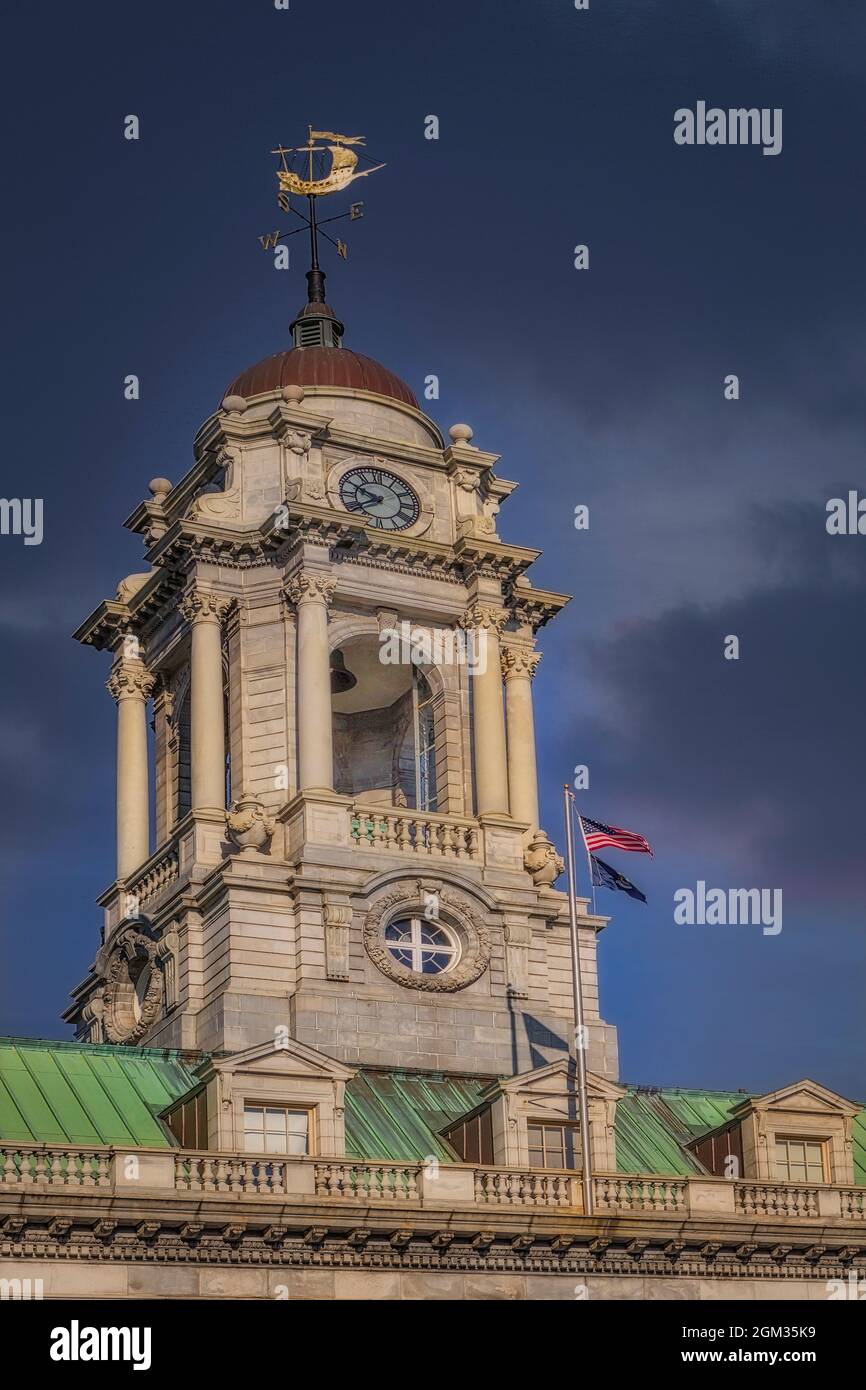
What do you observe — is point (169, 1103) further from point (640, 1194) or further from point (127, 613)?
point (127, 613)

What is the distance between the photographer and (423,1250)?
59.2m

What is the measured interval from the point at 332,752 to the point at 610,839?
1102cm

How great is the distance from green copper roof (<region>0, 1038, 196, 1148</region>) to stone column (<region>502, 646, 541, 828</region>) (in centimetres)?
1346

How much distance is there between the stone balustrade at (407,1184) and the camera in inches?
2228

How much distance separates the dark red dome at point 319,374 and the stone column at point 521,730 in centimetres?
849

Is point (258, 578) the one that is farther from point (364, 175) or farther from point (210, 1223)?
point (210, 1223)

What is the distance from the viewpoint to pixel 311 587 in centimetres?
7300

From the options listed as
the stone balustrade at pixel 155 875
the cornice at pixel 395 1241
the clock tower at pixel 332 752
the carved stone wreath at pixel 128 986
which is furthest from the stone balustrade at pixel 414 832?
the cornice at pixel 395 1241

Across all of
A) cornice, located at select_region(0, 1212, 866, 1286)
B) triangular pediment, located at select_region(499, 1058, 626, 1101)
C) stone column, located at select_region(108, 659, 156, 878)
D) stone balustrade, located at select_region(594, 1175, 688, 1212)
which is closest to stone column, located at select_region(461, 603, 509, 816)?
stone column, located at select_region(108, 659, 156, 878)

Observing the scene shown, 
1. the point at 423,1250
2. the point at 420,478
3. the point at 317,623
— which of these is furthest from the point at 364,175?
the point at 423,1250

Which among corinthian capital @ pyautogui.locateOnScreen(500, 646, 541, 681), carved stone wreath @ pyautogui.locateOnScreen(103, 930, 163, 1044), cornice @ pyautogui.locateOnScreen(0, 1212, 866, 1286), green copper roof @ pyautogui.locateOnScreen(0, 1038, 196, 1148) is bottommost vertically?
cornice @ pyautogui.locateOnScreen(0, 1212, 866, 1286)

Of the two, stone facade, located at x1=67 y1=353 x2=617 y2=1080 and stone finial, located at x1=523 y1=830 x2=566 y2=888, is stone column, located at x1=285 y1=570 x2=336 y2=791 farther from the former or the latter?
stone finial, located at x1=523 y1=830 x2=566 y2=888

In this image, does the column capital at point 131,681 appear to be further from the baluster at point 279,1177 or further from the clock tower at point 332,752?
the baluster at point 279,1177

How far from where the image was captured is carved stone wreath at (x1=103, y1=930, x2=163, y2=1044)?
70.9m
